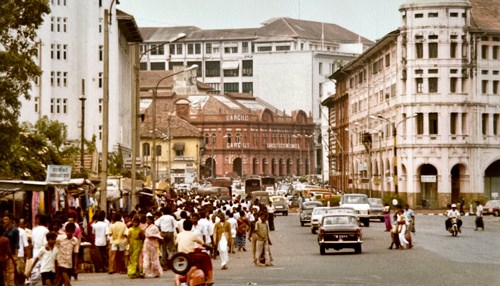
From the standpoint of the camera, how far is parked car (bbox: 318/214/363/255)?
46531mm

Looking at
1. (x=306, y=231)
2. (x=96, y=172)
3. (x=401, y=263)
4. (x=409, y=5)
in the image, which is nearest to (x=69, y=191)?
(x=96, y=172)

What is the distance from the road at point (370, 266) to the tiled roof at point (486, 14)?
2298 inches

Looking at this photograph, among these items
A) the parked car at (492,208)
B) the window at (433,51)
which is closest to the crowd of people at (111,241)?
the parked car at (492,208)

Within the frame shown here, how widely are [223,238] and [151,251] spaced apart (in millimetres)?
5208

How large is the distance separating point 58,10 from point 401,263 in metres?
63.9

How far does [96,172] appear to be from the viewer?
58.1 metres

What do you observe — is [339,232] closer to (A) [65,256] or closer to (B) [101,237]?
(B) [101,237]

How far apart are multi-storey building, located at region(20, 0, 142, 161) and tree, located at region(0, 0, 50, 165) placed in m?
55.1

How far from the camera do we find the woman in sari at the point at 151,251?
35.6m

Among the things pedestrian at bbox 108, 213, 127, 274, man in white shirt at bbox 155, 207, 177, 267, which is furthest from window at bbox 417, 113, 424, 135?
pedestrian at bbox 108, 213, 127, 274

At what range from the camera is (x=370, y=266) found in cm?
3944

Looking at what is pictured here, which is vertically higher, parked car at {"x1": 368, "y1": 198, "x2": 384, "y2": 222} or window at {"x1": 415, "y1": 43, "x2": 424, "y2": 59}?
window at {"x1": 415, "y1": 43, "x2": 424, "y2": 59}

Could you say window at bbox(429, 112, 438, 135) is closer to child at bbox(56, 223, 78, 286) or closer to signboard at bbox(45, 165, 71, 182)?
signboard at bbox(45, 165, 71, 182)

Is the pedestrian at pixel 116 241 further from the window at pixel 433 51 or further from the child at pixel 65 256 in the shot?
the window at pixel 433 51
